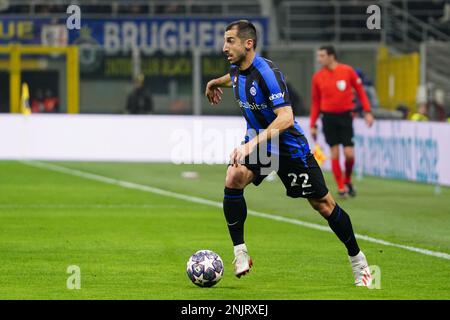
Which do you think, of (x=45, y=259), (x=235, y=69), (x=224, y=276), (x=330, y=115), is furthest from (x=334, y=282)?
(x=330, y=115)

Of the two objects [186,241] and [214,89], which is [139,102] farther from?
[214,89]

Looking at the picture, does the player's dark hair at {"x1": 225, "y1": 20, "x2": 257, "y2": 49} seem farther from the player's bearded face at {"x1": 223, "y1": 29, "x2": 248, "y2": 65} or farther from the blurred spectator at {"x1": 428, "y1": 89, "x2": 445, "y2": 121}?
the blurred spectator at {"x1": 428, "y1": 89, "x2": 445, "y2": 121}

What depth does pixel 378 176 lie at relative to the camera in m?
24.9

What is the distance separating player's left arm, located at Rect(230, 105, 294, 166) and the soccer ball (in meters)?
0.78

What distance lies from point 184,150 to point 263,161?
1887 cm

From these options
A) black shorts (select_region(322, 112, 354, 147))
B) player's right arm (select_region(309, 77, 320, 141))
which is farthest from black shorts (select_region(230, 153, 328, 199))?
black shorts (select_region(322, 112, 354, 147))

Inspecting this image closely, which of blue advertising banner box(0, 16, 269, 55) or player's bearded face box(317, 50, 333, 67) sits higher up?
blue advertising banner box(0, 16, 269, 55)

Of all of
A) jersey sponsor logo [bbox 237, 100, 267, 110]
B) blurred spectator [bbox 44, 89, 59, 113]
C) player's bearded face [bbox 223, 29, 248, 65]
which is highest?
player's bearded face [bbox 223, 29, 248, 65]

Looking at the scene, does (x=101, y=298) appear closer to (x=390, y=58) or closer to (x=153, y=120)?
(x=153, y=120)

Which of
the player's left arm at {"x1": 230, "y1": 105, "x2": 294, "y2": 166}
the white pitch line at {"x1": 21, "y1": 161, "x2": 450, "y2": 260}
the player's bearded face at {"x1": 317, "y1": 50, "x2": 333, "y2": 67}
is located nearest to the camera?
the player's left arm at {"x1": 230, "y1": 105, "x2": 294, "y2": 166}

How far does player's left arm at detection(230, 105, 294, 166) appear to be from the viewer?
9920 mm

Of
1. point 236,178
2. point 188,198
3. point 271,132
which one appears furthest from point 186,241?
point 188,198

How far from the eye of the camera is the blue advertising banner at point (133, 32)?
37625mm

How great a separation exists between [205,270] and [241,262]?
14.9 inches
